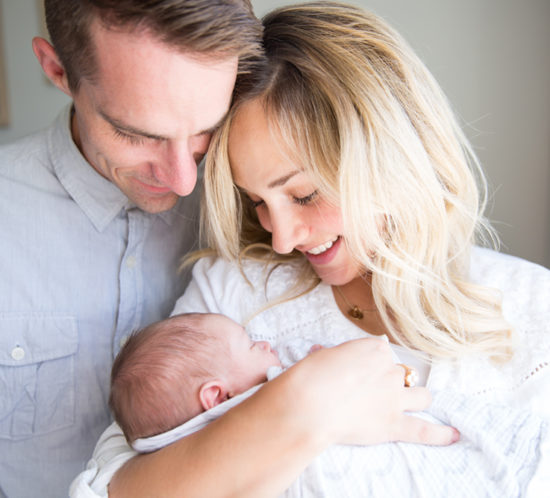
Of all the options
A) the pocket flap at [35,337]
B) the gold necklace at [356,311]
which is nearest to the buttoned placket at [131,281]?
the pocket flap at [35,337]

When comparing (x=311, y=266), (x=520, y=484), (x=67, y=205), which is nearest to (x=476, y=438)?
(x=520, y=484)

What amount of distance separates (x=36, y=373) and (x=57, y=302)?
0.22 m

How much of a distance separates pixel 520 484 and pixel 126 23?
1.21m

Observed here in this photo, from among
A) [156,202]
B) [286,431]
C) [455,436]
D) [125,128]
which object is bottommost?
[455,436]

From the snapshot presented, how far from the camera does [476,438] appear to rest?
1095mm

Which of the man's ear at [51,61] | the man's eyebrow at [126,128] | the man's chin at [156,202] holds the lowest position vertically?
the man's chin at [156,202]

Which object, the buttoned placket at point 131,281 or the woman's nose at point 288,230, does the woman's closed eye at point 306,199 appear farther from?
the buttoned placket at point 131,281

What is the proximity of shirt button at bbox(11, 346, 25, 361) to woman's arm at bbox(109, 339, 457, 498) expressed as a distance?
0.59m

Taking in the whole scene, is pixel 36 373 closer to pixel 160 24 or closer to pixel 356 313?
pixel 356 313

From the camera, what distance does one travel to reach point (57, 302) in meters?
1.54

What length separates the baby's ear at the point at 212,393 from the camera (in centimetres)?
115

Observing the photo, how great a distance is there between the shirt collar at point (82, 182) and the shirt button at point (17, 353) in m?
0.41

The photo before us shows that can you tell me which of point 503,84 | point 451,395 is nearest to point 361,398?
point 451,395

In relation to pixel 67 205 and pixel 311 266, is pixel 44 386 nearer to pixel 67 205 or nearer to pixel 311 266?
pixel 67 205
